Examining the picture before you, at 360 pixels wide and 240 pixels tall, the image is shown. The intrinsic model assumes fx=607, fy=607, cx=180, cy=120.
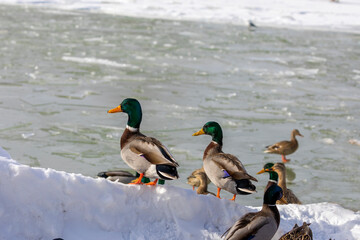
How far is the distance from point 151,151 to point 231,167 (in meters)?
0.71

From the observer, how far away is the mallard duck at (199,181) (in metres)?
5.77

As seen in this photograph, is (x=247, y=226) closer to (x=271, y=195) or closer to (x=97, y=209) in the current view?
(x=271, y=195)

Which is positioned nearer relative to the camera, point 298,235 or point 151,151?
point 298,235

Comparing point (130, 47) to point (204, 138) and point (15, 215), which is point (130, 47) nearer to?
point (204, 138)

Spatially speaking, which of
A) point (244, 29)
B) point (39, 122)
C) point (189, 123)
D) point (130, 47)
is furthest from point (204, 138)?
point (244, 29)

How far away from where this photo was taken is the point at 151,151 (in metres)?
4.19

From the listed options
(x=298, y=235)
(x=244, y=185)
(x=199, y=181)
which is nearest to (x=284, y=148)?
(x=199, y=181)

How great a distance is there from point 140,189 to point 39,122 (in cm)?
433

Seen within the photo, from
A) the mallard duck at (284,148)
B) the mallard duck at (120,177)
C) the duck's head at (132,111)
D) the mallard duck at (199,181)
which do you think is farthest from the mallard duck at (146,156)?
the mallard duck at (284,148)

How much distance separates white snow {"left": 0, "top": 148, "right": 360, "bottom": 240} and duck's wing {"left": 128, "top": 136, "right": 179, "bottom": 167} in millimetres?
205

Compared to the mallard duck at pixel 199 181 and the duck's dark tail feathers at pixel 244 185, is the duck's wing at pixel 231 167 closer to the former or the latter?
the duck's dark tail feathers at pixel 244 185

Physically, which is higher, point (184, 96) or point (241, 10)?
point (241, 10)

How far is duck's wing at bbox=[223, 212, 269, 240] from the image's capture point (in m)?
3.84

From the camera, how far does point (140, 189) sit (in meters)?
4.12
